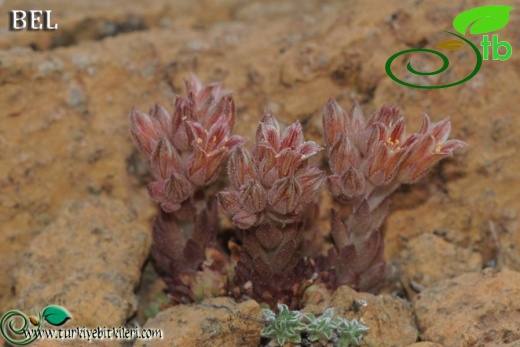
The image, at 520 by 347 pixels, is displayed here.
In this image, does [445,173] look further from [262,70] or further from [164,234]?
[164,234]

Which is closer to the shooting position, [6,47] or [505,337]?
[505,337]

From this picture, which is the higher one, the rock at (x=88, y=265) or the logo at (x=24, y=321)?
the rock at (x=88, y=265)

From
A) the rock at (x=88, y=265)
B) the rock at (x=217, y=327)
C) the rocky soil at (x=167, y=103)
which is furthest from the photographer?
the rocky soil at (x=167, y=103)

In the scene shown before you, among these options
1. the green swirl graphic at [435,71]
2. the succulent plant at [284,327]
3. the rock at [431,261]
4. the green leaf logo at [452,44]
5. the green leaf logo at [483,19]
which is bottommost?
the succulent plant at [284,327]

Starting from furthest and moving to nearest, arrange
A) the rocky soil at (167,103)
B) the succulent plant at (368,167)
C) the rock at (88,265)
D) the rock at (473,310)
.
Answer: the rocky soil at (167,103) < the rock at (88,265) < the succulent plant at (368,167) < the rock at (473,310)

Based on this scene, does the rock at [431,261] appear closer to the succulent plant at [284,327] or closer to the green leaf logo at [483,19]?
the succulent plant at [284,327]

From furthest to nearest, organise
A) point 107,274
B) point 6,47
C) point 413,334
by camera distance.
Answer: point 6,47 < point 107,274 < point 413,334

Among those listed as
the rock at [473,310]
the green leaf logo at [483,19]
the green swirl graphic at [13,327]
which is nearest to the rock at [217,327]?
the green swirl graphic at [13,327]

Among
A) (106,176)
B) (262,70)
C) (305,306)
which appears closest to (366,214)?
(305,306)
